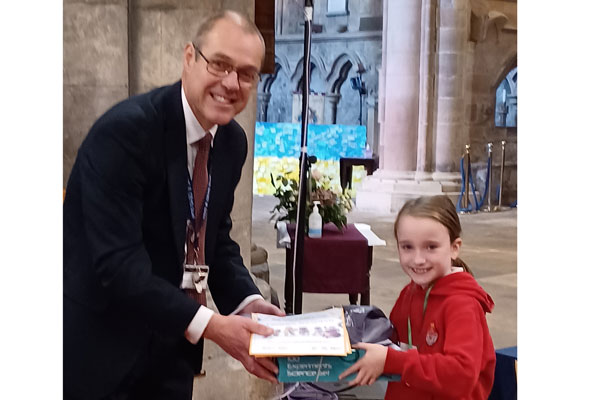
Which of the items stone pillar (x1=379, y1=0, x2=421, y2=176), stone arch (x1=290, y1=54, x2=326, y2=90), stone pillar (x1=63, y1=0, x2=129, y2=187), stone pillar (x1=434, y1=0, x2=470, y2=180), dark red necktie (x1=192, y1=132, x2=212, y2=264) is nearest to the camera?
dark red necktie (x1=192, y1=132, x2=212, y2=264)

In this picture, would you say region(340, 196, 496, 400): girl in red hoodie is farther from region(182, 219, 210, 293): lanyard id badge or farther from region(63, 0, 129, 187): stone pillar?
region(63, 0, 129, 187): stone pillar

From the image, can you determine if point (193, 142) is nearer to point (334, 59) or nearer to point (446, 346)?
point (446, 346)

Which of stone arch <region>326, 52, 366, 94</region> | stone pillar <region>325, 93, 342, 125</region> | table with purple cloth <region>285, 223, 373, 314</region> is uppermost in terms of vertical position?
stone arch <region>326, 52, 366, 94</region>

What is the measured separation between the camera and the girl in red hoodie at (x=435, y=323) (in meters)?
2.09

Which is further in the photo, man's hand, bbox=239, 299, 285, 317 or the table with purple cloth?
the table with purple cloth

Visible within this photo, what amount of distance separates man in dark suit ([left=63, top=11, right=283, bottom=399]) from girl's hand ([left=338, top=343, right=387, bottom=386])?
20 cm

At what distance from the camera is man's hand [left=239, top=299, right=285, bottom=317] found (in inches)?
93.9

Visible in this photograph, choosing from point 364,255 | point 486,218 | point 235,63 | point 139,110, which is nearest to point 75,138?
point 139,110

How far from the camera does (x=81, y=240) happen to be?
7.35ft

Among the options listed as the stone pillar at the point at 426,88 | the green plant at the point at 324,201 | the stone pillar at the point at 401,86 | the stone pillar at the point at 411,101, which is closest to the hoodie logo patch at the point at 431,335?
the green plant at the point at 324,201

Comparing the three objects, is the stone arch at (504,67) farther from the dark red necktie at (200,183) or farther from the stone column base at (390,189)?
the stone column base at (390,189)

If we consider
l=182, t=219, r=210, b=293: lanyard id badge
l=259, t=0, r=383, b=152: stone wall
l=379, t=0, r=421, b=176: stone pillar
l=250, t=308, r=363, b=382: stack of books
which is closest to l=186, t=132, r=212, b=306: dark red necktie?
l=182, t=219, r=210, b=293: lanyard id badge

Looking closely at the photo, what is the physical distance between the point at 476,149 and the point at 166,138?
5099 millimetres
